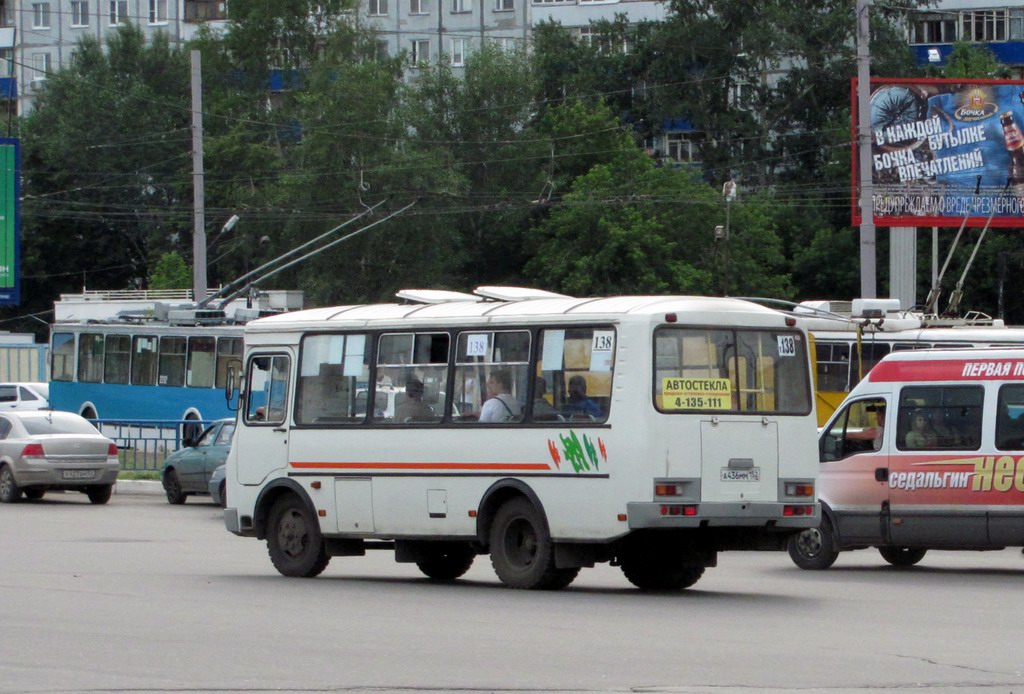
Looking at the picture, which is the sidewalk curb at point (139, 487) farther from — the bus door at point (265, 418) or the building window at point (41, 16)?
the building window at point (41, 16)

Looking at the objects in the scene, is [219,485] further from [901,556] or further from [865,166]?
[865,166]

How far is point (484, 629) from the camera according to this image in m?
12.0

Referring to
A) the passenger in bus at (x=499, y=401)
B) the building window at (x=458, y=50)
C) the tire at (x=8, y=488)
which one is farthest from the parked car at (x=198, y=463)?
the building window at (x=458, y=50)

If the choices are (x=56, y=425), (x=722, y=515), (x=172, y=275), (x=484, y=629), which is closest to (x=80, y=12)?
(x=172, y=275)

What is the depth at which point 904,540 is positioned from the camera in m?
17.7

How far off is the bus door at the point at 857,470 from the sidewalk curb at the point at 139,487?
1711 cm

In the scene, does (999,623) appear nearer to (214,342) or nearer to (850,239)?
(214,342)

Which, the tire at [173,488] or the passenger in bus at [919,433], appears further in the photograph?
the tire at [173,488]

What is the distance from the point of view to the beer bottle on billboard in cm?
4066

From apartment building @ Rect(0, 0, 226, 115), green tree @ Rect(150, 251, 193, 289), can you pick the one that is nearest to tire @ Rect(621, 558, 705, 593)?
green tree @ Rect(150, 251, 193, 289)

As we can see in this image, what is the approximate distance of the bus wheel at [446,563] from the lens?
16.6 m

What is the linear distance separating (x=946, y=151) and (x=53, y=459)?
21124 millimetres

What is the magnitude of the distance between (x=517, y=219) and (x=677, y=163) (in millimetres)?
8677

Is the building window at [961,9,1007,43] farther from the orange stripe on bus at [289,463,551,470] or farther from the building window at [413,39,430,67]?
the orange stripe on bus at [289,463,551,470]
